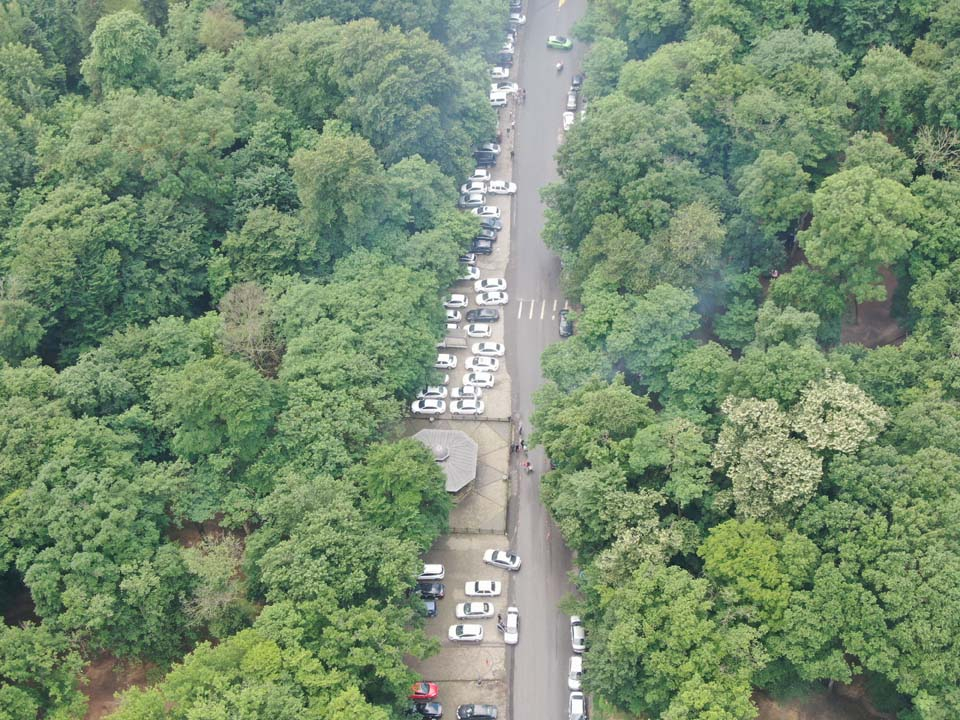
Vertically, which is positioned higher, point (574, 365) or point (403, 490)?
point (574, 365)

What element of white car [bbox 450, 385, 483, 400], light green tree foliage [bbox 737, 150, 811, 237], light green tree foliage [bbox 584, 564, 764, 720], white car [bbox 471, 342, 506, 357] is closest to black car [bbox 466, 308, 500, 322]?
white car [bbox 471, 342, 506, 357]

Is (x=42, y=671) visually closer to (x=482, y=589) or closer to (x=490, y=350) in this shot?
(x=482, y=589)

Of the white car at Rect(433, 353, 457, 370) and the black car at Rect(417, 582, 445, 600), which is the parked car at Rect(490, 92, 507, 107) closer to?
the white car at Rect(433, 353, 457, 370)

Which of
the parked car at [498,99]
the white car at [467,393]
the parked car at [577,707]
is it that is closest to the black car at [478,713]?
the parked car at [577,707]

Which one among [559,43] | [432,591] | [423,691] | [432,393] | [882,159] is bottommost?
[423,691]

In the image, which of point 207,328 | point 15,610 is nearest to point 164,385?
point 207,328

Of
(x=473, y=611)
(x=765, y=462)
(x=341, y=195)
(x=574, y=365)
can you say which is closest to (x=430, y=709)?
(x=473, y=611)
